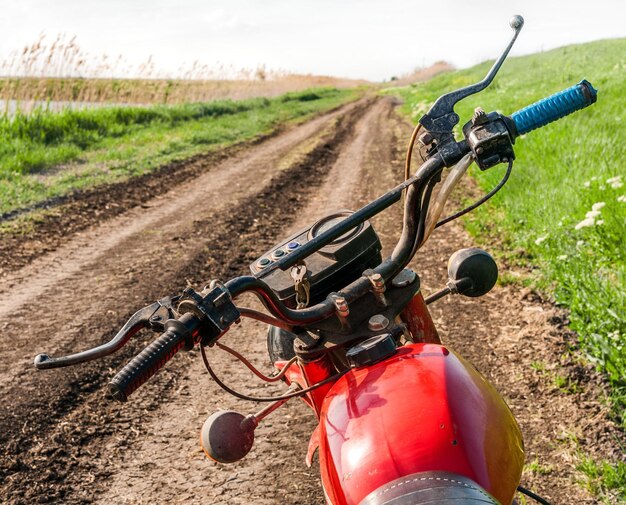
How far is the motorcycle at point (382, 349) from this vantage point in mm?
1485

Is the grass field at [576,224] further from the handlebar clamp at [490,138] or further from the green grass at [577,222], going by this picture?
the handlebar clamp at [490,138]

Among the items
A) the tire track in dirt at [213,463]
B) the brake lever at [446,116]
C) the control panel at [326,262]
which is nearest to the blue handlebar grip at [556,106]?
the brake lever at [446,116]

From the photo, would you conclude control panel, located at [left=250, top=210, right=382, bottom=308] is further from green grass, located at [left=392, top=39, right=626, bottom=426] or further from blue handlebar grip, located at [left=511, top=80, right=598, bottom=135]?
green grass, located at [left=392, top=39, right=626, bottom=426]

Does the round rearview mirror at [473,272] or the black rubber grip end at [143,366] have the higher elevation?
the round rearview mirror at [473,272]

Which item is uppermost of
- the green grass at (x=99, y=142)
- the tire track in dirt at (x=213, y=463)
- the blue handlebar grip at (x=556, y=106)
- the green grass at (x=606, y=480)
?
the blue handlebar grip at (x=556, y=106)

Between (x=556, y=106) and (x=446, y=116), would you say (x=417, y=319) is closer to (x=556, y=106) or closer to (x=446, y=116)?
(x=446, y=116)

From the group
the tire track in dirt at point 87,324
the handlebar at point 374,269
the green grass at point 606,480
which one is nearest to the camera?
the handlebar at point 374,269

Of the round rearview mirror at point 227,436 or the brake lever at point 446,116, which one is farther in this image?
the round rearview mirror at point 227,436

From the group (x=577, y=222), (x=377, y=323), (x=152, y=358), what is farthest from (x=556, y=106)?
(x=577, y=222)

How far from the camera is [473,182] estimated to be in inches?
374

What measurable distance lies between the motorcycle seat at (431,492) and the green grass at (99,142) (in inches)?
328

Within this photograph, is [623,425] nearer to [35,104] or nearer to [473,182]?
[473,182]

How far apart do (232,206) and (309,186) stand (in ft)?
5.79

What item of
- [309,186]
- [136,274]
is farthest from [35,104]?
[136,274]
